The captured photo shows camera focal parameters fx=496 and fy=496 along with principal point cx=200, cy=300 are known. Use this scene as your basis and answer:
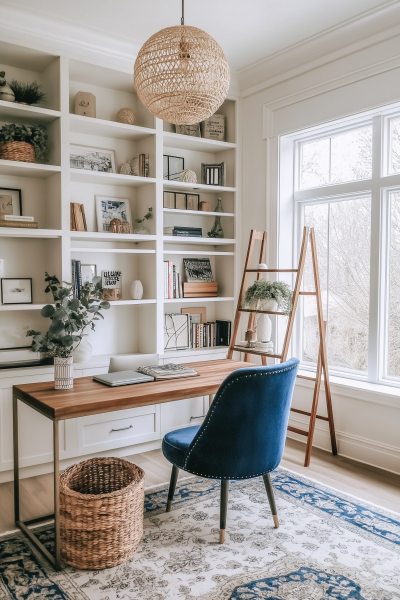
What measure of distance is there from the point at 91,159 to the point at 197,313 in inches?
60.1

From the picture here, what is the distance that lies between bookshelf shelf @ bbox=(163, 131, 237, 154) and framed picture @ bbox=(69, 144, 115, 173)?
0.47 m

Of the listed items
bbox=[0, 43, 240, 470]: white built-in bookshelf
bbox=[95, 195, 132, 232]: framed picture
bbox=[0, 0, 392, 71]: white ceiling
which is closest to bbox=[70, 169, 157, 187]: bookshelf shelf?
bbox=[0, 43, 240, 470]: white built-in bookshelf

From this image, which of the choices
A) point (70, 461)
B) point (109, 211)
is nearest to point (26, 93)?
point (109, 211)

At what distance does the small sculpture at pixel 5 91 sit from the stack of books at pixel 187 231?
1.46m

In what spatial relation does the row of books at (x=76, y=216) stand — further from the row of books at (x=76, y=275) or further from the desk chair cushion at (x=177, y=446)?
the desk chair cushion at (x=177, y=446)

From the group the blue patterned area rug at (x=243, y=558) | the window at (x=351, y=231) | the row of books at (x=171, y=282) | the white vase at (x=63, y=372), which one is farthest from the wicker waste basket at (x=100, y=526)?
the window at (x=351, y=231)

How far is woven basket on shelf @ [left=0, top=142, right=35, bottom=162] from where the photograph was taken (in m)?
3.14

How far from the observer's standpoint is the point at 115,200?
385cm

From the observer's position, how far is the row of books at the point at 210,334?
4156 mm

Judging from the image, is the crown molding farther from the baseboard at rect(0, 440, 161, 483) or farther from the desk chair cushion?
the baseboard at rect(0, 440, 161, 483)

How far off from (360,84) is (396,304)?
4.85 feet

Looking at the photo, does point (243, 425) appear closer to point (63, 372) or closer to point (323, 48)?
point (63, 372)

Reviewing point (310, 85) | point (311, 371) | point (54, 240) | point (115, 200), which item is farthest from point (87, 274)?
point (310, 85)

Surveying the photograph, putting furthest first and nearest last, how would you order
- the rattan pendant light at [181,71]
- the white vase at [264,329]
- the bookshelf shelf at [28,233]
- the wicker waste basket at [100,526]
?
1. the white vase at [264,329]
2. the bookshelf shelf at [28,233]
3. the wicker waste basket at [100,526]
4. the rattan pendant light at [181,71]
